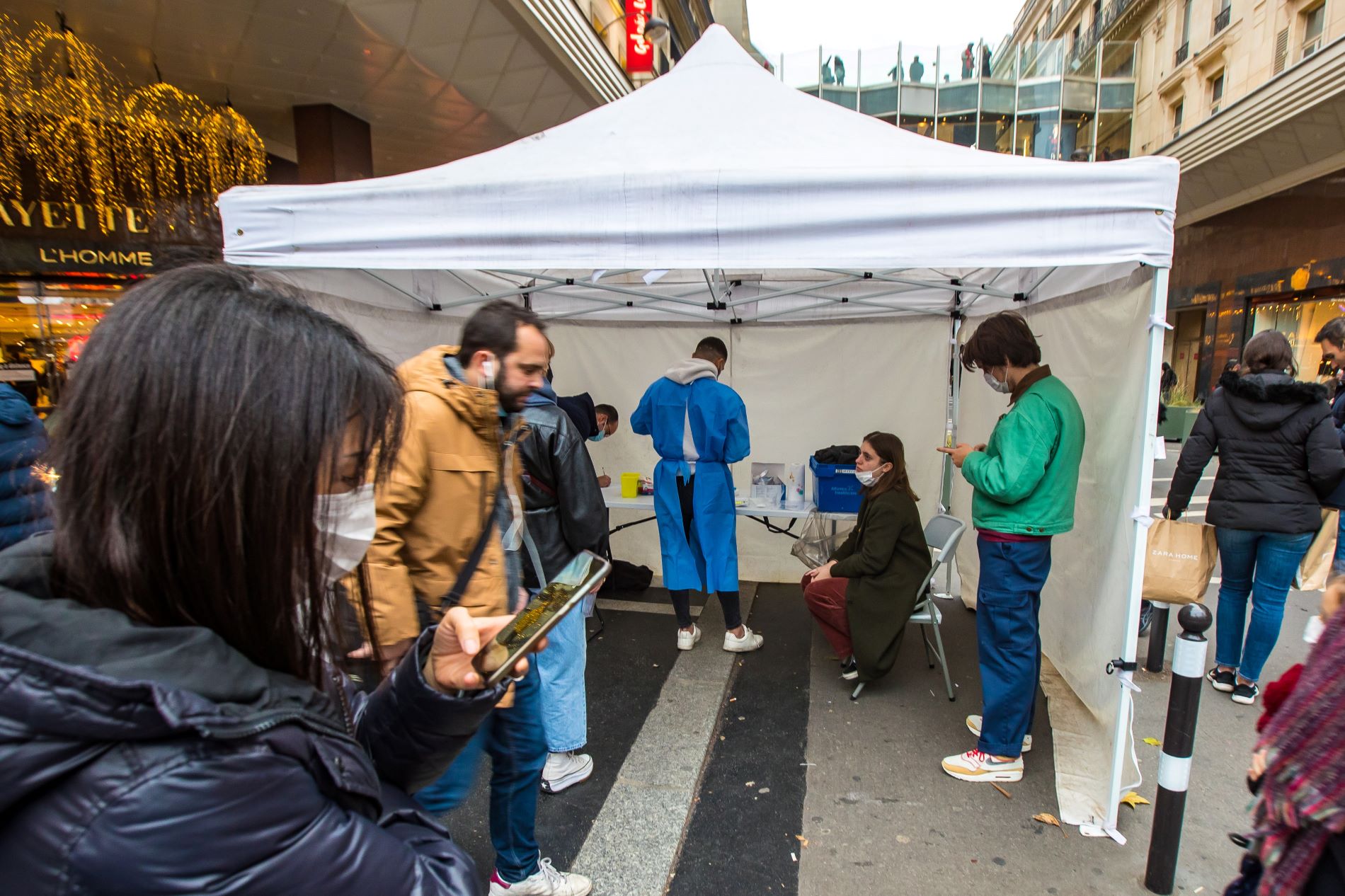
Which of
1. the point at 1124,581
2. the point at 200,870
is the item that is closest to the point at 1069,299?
the point at 1124,581

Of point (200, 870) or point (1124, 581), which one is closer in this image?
point (200, 870)

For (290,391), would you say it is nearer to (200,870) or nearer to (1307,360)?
(200,870)

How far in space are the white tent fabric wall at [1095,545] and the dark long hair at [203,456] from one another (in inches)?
101

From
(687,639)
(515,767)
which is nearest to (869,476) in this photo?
(687,639)

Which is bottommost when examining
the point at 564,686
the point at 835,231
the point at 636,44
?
the point at 564,686

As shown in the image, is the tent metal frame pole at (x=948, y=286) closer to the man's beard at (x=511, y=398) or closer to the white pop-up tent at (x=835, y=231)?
the white pop-up tent at (x=835, y=231)

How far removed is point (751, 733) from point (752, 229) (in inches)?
92.8

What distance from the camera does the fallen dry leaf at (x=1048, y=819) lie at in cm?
245

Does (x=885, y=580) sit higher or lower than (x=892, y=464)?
lower

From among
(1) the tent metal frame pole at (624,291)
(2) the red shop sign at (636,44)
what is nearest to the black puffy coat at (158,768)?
(1) the tent metal frame pole at (624,291)

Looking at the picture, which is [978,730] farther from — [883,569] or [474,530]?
[474,530]

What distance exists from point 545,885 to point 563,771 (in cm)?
66

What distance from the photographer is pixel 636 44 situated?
1077cm

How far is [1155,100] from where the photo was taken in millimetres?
18984
